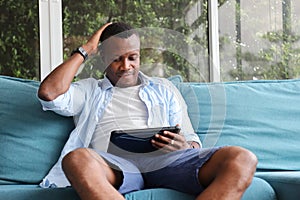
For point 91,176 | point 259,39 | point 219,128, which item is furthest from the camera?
point 259,39

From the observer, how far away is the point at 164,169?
82.9 inches

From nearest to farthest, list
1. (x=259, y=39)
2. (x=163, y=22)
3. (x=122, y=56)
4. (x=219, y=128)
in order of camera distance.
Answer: (x=122, y=56), (x=219, y=128), (x=163, y=22), (x=259, y=39)

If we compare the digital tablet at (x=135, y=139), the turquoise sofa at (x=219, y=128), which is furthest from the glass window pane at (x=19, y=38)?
the digital tablet at (x=135, y=139)

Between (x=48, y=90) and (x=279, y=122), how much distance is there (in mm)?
1056

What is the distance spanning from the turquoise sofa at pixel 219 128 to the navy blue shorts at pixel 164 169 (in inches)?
8.2

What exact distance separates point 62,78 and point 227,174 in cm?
80

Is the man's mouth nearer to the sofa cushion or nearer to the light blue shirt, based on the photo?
the light blue shirt

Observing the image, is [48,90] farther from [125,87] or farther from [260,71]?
[260,71]

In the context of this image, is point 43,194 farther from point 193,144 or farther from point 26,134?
point 193,144

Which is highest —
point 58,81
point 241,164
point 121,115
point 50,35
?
point 50,35

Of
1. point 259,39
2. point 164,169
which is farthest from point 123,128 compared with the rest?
point 259,39

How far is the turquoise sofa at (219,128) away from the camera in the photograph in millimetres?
2307

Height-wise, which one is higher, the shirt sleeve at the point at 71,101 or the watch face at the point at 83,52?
the watch face at the point at 83,52

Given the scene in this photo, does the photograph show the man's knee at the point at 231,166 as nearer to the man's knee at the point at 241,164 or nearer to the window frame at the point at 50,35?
the man's knee at the point at 241,164
